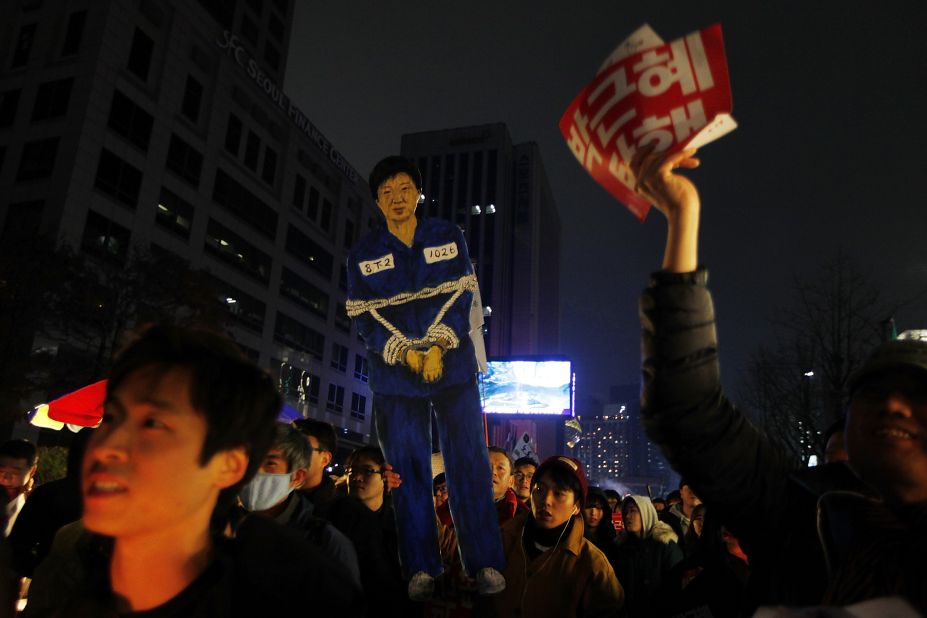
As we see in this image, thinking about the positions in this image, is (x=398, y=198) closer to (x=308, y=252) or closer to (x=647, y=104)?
(x=647, y=104)

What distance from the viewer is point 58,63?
1106 inches

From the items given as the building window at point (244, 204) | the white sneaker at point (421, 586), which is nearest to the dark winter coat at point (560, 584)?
the white sneaker at point (421, 586)

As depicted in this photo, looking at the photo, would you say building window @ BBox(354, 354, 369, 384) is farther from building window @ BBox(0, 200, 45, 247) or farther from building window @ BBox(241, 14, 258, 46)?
building window @ BBox(0, 200, 45, 247)

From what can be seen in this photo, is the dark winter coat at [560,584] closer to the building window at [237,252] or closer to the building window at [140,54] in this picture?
the building window at [140,54]

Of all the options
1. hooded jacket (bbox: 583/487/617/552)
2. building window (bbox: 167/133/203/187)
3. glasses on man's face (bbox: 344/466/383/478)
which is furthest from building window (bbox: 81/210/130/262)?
glasses on man's face (bbox: 344/466/383/478)

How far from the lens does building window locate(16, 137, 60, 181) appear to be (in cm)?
2642

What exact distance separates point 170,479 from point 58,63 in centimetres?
3332

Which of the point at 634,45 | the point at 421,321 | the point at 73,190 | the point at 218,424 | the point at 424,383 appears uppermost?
the point at 73,190

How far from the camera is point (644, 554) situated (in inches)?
243

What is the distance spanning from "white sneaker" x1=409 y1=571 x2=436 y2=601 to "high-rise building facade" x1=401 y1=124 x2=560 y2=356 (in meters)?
67.6

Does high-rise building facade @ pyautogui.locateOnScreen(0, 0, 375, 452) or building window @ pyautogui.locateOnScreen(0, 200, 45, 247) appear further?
Answer: high-rise building facade @ pyautogui.locateOnScreen(0, 0, 375, 452)

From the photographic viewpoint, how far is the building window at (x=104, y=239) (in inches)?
1041

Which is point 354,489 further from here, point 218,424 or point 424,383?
point 218,424

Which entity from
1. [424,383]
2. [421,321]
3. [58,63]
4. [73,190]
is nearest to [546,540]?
[424,383]
